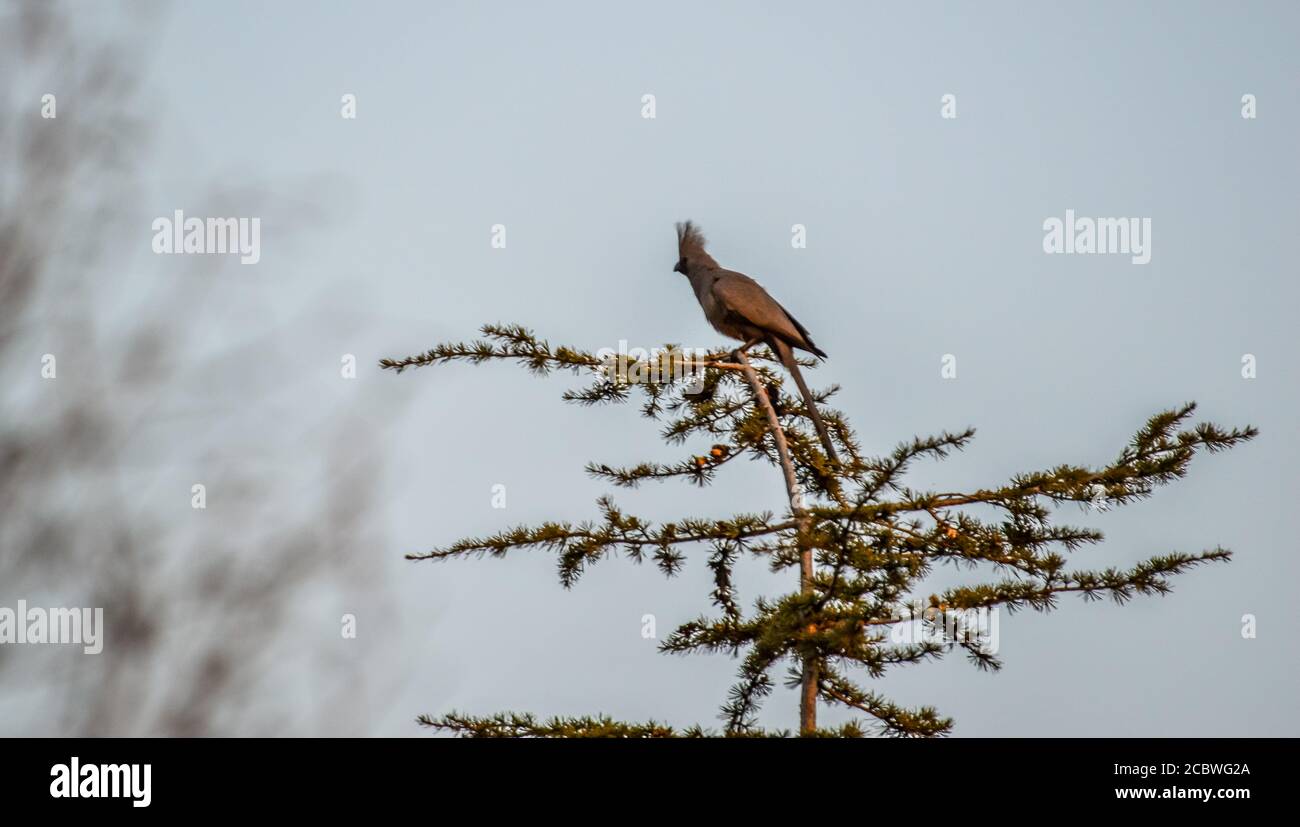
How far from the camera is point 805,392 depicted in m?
3.88

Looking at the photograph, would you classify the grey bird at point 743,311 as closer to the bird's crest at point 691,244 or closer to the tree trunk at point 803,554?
the bird's crest at point 691,244

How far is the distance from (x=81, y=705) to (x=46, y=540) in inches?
11.3

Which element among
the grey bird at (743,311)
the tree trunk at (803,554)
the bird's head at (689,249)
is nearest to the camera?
the tree trunk at (803,554)

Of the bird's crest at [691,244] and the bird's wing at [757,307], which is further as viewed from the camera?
the bird's crest at [691,244]

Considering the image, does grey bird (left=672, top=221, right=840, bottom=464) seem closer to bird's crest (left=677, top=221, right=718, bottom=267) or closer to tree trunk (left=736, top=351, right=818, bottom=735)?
bird's crest (left=677, top=221, right=718, bottom=267)

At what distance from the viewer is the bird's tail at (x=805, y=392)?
138 inches

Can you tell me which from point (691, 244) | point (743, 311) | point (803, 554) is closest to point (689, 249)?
point (691, 244)

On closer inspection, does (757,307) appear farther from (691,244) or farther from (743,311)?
(691,244)

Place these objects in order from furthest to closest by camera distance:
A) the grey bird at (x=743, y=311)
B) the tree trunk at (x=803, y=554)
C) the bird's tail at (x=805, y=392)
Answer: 1. the grey bird at (x=743, y=311)
2. the bird's tail at (x=805, y=392)
3. the tree trunk at (x=803, y=554)

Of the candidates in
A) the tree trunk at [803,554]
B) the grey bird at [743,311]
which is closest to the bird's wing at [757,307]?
the grey bird at [743,311]

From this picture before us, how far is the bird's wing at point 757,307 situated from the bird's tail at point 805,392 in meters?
0.05

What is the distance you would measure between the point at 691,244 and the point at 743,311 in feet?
2.69

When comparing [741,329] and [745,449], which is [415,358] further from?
[741,329]
